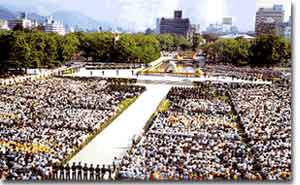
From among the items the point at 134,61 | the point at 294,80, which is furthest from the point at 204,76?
the point at 294,80

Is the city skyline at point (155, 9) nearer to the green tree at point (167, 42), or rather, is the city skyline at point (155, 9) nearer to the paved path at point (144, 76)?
the paved path at point (144, 76)

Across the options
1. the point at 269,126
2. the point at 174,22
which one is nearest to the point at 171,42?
the point at 174,22

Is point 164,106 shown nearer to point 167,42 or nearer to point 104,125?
point 104,125

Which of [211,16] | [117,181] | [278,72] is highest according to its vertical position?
[211,16]

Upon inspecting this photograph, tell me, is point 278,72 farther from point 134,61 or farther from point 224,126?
point 134,61

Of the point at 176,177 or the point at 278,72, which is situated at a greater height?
the point at 278,72

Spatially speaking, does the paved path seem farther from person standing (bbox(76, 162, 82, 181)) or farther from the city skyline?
person standing (bbox(76, 162, 82, 181))

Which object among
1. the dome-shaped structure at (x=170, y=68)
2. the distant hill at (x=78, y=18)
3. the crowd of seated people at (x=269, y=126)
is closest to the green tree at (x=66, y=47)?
the dome-shaped structure at (x=170, y=68)
